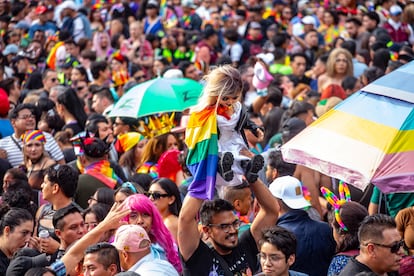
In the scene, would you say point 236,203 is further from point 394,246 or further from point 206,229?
point 394,246

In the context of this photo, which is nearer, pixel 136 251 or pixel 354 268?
pixel 354 268

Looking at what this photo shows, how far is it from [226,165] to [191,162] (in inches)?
11.3

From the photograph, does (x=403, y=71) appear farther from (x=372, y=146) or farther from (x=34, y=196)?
(x=34, y=196)

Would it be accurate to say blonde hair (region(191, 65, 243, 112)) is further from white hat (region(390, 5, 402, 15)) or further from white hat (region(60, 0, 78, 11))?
white hat (region(60, 0, 78, 11))

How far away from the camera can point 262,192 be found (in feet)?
20.9

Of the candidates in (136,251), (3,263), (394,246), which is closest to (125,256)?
(136,251)

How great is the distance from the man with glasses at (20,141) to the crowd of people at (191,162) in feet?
0.06

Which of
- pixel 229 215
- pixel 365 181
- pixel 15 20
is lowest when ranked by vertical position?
pixel 15 20

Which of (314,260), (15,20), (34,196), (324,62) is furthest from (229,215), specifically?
(15,20)

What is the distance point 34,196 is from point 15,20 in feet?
36.8

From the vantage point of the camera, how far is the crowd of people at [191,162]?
19.8 feet

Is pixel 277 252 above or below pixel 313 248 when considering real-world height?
above

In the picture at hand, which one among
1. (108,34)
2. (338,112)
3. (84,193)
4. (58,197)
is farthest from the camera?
(108,34)

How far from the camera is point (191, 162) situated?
19.6 feet
